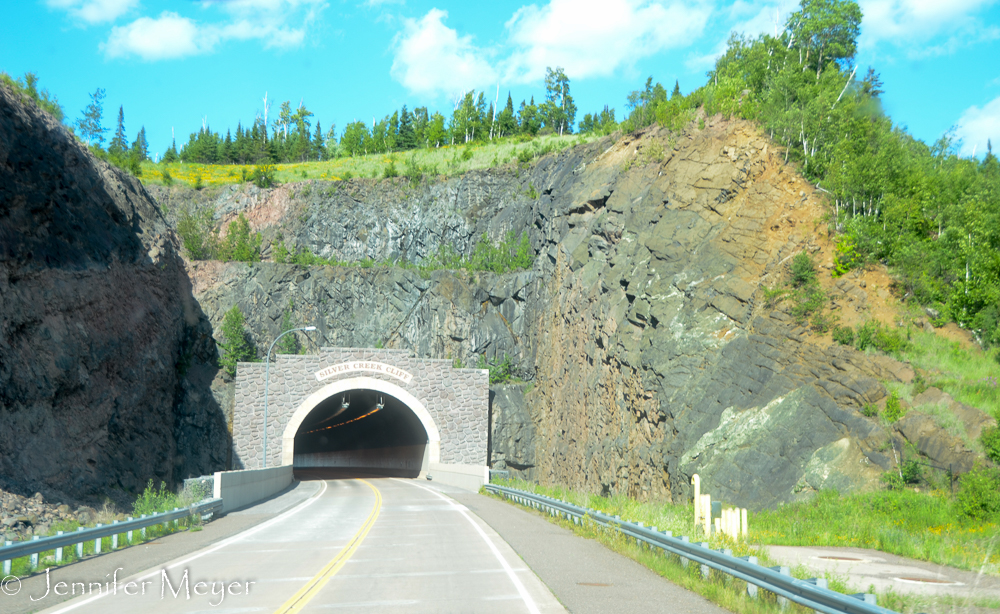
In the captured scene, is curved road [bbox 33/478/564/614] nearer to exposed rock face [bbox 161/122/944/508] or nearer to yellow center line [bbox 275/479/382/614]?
yellow center line [bbox 275/479/382/614]

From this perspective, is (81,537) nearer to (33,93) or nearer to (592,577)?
(592,577)

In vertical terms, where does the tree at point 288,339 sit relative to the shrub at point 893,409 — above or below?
above

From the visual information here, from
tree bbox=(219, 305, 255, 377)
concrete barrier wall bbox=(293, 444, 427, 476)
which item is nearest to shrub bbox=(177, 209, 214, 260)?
tree bbox=(219, 305, 255, 377)

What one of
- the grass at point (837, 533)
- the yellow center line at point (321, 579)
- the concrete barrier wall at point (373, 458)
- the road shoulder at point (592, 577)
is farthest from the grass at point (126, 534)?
the concrete barrier wall at point (373, 458)

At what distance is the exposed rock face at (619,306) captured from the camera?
22.2 metres

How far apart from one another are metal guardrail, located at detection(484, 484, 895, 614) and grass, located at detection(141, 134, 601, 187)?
4757 cm

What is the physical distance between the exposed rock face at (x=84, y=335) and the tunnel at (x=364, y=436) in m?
10.2

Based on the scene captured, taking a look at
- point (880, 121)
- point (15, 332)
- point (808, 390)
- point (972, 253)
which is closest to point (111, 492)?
point (15, 332)

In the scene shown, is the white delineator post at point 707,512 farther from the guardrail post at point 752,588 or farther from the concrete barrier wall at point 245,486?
the concrete barrier wall at point 245,486

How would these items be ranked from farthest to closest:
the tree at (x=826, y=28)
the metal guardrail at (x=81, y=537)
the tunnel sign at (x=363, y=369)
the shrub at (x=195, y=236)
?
the shrub at (x=195, y=236), the tunnel sign at (x=363, y=369), the tree at (x=826, y=28), the metal guardrail at (x=81, y=537)

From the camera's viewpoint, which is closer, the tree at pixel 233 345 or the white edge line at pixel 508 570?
the white edge line at pixel 508 570

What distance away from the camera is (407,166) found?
212ft

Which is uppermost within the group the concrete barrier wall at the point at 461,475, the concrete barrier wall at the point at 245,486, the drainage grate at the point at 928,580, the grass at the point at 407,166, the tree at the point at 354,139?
the tree at the point at 354,139

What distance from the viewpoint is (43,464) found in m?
24.7
